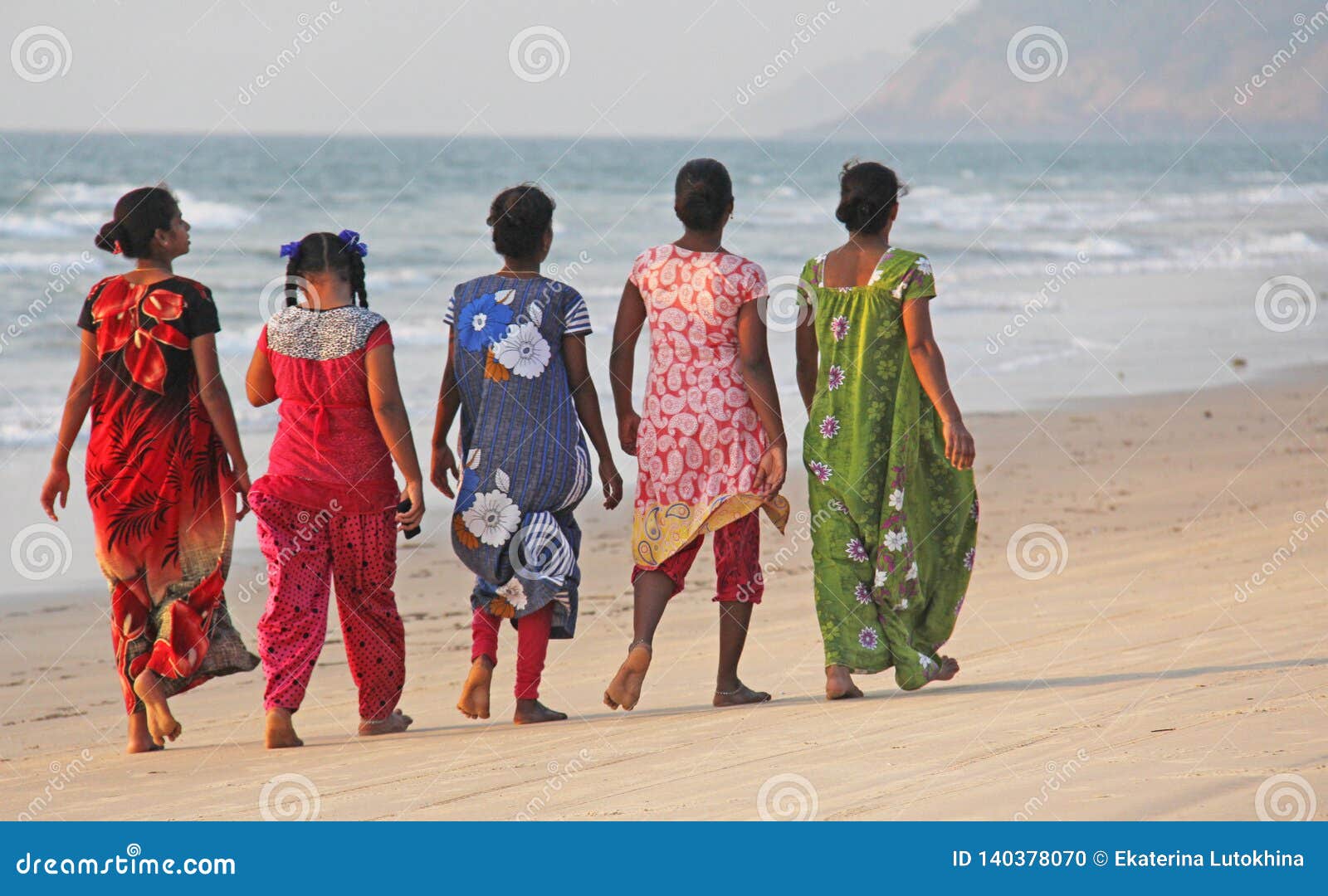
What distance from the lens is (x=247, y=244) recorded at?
22.3 m

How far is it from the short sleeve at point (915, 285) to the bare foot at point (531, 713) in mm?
1691

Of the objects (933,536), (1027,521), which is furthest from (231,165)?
(933,536)

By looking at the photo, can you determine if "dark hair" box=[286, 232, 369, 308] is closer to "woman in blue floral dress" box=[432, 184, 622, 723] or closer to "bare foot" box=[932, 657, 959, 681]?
"woman in blue floral dress" box=[432, 184, 622, 723]

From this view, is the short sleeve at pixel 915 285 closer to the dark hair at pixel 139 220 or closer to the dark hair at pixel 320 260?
the dark hair at pixel 320 260

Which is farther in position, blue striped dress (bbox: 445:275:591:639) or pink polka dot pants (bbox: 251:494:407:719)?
blue striped dress (bbox: 445:275:591:639)

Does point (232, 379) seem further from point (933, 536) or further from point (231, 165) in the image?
point (231, 165)

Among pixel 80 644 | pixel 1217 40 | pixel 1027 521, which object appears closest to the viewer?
pixel 80 644

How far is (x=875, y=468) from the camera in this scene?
4.66 m

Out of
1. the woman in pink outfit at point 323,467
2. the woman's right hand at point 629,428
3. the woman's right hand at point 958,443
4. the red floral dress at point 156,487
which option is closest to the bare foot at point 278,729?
the woman in pink outfit at point 323,467

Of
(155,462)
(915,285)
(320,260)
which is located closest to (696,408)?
(915,285)

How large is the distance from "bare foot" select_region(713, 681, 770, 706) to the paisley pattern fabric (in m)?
0.50

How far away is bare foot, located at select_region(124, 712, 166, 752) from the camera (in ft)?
14.6

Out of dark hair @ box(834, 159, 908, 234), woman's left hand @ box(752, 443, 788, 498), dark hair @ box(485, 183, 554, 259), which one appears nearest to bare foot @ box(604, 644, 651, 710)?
woman's left hand @ box(752, 443, 788, 498)

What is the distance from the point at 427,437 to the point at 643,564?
5117mm
